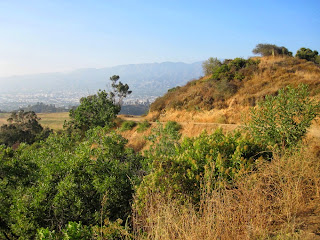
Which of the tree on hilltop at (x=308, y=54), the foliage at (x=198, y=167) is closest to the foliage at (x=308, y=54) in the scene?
the tree on hilltop at (x=308, y=54)

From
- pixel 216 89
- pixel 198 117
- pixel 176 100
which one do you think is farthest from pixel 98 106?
pixel 216 89

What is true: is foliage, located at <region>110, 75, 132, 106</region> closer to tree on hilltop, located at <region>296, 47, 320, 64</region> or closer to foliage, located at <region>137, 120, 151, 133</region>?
foliage, located at <region>137, 120, 151, 133</region>

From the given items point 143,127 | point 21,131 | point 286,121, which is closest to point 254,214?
point 286,121

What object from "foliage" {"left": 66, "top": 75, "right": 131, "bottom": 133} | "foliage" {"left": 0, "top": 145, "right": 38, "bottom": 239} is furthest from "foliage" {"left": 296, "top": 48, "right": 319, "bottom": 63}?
"foliage" {"left": 0, "top": 145, "right": 38, "bottom": 239}

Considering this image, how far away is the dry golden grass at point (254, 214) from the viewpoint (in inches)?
171

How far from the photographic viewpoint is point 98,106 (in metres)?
26.2

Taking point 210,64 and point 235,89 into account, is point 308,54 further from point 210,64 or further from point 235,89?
point 235,89

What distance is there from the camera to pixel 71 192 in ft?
25.0

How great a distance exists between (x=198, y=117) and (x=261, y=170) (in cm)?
1555

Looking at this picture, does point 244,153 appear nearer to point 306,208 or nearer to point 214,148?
point 214,148

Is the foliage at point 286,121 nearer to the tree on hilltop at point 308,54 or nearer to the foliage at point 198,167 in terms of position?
the foliage at point 198,167

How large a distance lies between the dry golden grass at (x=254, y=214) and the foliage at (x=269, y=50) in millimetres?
30709

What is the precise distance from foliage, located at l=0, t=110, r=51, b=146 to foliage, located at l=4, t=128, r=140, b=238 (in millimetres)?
32107

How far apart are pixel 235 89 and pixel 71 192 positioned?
66.2 feet
